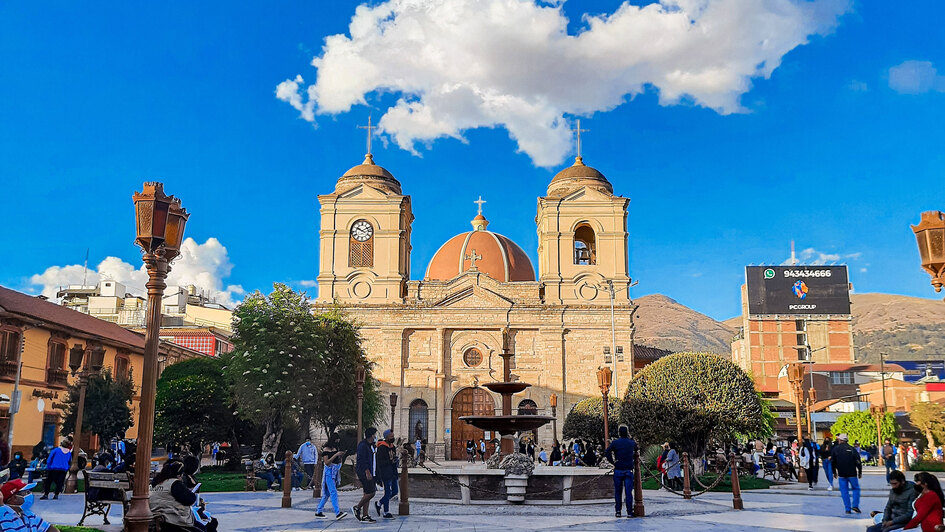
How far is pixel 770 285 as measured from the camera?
67.5m

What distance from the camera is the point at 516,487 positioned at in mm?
14734

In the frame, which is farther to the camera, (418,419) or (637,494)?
(418,419)

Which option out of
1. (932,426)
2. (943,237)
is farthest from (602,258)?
(943,237)

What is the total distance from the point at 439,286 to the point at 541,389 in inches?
310

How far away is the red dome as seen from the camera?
4634 centimetres

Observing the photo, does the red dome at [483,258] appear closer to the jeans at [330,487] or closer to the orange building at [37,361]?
the orange building at [37,361]

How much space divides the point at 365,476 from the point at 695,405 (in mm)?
12696

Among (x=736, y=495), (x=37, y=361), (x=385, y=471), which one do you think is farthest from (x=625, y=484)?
(x=37, y=361)

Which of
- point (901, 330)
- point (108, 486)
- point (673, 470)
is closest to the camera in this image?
point (108, 486)

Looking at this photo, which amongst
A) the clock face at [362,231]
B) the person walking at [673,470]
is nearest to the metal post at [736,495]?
the person walking at [673,470]

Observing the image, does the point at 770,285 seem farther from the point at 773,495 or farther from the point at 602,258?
the point at 773,495

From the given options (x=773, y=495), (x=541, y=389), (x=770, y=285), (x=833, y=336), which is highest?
(x=770, y=285)

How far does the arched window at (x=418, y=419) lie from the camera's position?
40281 mm

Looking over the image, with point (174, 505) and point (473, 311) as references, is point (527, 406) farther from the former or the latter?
point (174, 505)
